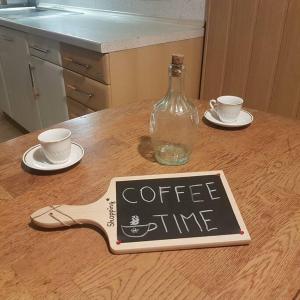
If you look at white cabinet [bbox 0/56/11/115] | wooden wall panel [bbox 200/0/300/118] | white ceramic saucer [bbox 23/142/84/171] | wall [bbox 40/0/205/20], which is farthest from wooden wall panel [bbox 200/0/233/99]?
white cabinet [bbox 0/56/11/115]

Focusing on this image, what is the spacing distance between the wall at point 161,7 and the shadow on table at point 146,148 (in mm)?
1222

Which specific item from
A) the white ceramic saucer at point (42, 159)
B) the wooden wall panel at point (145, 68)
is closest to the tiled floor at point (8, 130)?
the wooden wall panel at point (145, 68)

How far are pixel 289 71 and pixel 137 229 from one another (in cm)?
129

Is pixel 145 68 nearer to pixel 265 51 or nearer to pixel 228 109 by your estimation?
pixel 265 51

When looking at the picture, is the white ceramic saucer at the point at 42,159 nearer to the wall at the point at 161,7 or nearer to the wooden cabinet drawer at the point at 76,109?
the wooden cabinet drawer at the point at 76,109

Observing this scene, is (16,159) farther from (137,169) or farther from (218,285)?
(218,285)

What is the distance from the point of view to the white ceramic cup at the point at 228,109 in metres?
0.88

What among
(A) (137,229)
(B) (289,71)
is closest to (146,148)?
(A) (137,229)

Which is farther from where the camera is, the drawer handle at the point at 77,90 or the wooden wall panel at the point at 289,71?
the drawer handle at the point at 77,90

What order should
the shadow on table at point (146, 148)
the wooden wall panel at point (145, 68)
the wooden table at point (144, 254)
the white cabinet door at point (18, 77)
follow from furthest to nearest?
the white cabinet door at point (18, 77), the wooden wall panel at point (145, 68), the shadow on table at point (146, 148), the wooden table at point (144, 254)

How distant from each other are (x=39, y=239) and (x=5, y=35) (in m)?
2.17

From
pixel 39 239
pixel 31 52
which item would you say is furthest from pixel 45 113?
pixel 39 239

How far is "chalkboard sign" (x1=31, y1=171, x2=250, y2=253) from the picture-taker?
49 cm

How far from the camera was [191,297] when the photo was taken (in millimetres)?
410
